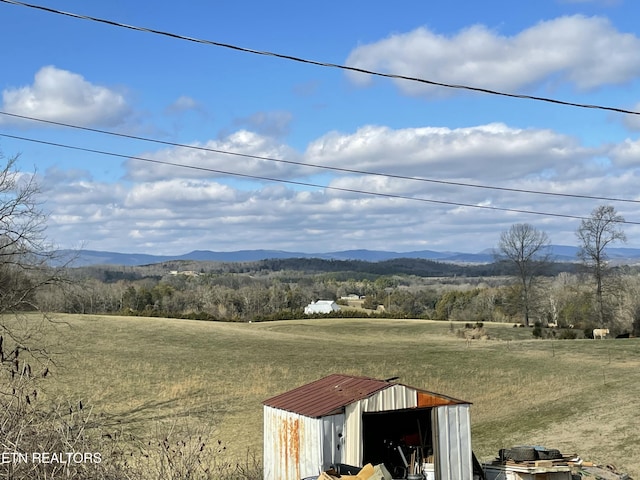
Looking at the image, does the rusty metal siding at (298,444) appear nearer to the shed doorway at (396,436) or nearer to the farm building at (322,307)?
the shed doorway at (396,436)

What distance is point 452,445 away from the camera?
609 inches

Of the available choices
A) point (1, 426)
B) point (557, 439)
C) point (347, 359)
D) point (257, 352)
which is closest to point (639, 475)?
point (557, 439)

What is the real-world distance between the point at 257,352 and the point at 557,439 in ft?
89.5

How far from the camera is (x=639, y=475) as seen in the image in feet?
59.0

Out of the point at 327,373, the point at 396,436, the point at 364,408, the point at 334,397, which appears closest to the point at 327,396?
the point at 334,397

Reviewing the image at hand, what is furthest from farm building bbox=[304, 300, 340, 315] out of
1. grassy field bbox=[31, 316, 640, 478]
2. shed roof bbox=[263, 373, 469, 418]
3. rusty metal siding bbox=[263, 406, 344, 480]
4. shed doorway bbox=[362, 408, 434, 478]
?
rusty metal siding bbox=[263, 406, 344, 480]

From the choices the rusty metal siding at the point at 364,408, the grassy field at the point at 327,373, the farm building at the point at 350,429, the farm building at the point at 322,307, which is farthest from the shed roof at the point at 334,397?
the farm building at the point at 322,307

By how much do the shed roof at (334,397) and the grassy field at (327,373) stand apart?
6056mm

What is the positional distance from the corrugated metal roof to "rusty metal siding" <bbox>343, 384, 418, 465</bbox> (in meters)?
0.14

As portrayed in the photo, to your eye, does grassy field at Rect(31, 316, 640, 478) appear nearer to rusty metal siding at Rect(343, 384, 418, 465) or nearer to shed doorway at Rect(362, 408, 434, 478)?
shed doorway at Rect(362, 408, 434, 478)

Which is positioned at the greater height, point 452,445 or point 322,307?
point 322,307

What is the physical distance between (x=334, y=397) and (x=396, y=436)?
3.56 meters

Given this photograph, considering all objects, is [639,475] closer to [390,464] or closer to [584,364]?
[390,464]

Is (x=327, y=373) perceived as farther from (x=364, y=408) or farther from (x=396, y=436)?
(x=364, y=408)
